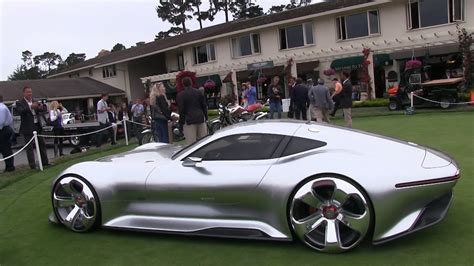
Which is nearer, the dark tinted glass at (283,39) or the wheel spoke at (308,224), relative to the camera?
the wheel spoke at (308,224)

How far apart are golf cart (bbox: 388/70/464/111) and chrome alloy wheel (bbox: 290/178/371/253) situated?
46.2 feet

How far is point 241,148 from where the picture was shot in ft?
15.6

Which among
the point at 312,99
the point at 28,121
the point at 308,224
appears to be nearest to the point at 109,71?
the point at 312,99

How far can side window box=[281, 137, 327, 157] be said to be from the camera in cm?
451

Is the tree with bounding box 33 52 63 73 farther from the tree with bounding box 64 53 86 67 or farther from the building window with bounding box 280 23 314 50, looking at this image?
the building window with bounding box 280 23 314 50

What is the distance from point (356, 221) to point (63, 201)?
326 cm

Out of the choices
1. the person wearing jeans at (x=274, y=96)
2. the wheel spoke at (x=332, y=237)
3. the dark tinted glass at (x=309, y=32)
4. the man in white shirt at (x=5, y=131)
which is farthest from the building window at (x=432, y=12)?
the wheel spoke at (x=332, y=237)

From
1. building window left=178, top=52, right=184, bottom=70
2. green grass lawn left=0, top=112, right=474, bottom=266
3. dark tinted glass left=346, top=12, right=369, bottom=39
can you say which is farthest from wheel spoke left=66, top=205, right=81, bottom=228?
building window left=178, top=52, right=184, bottom=70

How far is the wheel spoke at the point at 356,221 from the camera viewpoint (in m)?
4.10

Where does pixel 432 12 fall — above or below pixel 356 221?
above

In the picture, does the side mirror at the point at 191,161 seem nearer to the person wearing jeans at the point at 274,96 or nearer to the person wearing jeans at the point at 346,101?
the person wearing jeans at the point at 346,101

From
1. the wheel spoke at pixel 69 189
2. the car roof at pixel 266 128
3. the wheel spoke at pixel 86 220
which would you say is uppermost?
the car roof at pixel 266 128

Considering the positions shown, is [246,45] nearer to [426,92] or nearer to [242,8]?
[426,92]

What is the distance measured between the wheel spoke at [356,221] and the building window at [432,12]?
21.8 m
